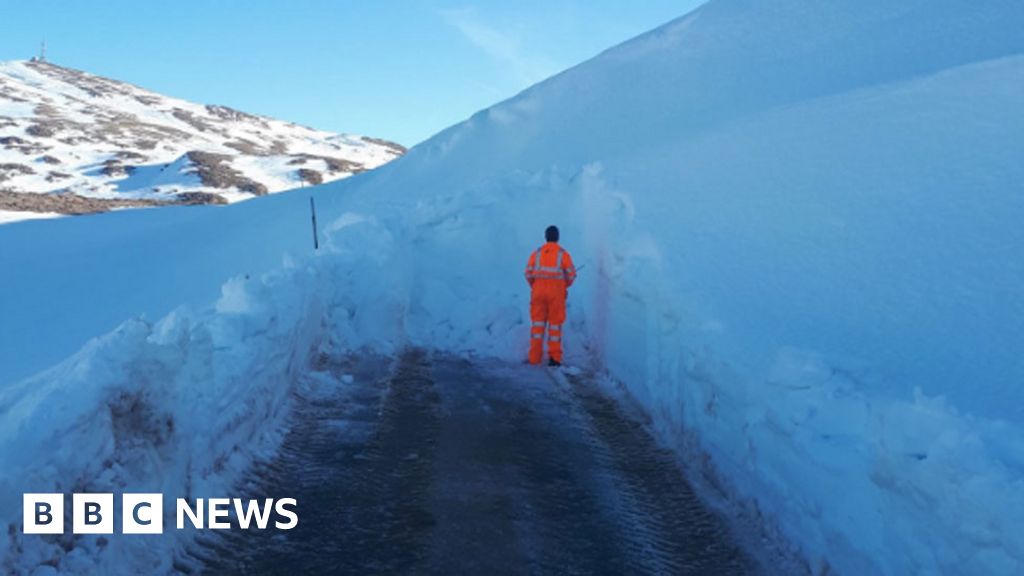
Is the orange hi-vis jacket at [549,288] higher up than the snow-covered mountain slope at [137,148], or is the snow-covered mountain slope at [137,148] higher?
the snow-covered mountain slope at [137,148]

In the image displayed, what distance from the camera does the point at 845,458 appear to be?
4.28 meters

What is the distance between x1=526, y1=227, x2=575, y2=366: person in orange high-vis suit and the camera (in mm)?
9586

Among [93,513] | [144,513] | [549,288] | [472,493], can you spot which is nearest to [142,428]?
[144,513]

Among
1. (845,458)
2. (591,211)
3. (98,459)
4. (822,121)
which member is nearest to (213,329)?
(98,459)

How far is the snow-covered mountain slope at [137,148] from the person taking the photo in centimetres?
5628

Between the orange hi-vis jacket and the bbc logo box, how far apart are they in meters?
5.61

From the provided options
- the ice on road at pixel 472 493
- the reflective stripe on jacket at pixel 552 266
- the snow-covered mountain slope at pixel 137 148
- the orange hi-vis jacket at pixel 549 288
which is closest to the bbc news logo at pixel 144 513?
the ice on road at pixel 472 493

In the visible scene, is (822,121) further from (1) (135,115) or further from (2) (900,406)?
(1) (135,115)

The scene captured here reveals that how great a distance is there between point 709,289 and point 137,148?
7548 centimetres

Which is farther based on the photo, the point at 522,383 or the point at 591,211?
the point at 591,211

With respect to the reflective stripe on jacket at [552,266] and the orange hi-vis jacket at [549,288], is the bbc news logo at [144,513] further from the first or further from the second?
the reflective stripe on jacket at [552,266]

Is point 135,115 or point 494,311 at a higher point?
point 135,115

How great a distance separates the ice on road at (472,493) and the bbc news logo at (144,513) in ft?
0.41

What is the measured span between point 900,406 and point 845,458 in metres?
0.37
